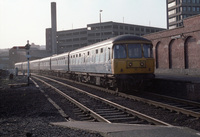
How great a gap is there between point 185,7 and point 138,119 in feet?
272

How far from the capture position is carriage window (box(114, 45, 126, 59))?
14.1 m

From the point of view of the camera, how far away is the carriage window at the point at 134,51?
47.0 ft

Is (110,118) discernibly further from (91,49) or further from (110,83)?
(91,49)

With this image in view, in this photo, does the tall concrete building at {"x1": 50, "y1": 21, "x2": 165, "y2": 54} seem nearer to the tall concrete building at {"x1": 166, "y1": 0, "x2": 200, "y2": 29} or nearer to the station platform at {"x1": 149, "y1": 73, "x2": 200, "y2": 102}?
the tall concrete building at {"x1": 166, "y1": 0, "x2": 200, "y2": 29}

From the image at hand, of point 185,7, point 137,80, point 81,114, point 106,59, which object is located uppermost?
point 185,7

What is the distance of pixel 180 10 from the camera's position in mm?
83312

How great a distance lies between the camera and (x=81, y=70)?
2197 centimetres

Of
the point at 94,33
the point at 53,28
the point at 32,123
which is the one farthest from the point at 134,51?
the point at 94,33

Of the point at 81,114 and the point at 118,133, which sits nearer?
the point at 118,133

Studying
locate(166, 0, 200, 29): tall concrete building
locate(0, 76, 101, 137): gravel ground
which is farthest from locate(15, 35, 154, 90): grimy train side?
locate(166, 0, 200, 29): tall concrete building

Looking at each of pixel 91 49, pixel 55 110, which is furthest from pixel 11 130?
pixel 91 49

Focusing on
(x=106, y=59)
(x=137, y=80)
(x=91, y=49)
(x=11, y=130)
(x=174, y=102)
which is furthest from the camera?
(x=91, y=49)

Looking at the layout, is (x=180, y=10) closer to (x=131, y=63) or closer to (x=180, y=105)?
(x=131, y=63)

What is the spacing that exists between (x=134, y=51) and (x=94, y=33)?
84.8 metres
